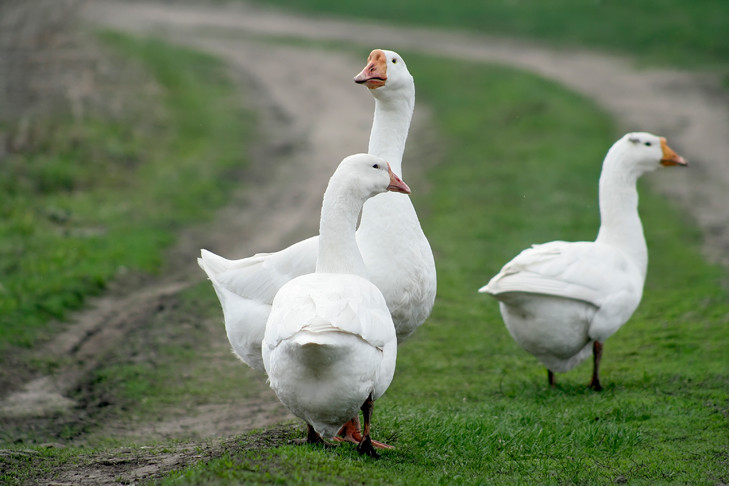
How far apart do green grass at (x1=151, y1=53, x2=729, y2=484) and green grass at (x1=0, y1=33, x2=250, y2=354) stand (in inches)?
158

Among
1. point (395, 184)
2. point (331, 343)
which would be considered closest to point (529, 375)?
point (395, 184)

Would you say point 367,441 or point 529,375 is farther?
point 529,375

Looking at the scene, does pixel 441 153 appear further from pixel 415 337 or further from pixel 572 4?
pixel 572 4

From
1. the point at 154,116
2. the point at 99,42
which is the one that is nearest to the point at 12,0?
the point at 154,116

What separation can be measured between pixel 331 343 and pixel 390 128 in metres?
2.81

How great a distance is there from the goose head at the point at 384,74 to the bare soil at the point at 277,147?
9.39 feet

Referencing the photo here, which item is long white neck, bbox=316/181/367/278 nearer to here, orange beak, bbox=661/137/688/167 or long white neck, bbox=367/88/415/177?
long white neck, bbox=367/88/415/177

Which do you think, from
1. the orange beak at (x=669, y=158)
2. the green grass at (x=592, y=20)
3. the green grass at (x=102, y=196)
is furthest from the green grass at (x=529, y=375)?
the green grass at (x=592, y=20)

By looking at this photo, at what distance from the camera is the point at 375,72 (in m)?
7.04

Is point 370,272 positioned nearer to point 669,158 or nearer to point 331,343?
point 331,343

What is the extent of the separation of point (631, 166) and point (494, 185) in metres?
7.00

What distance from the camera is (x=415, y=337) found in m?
9.82

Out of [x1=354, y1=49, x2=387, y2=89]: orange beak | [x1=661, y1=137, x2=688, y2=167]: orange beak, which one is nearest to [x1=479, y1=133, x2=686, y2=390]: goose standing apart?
[x1=661, y1=137, x2=688, y2=167]: orange beak

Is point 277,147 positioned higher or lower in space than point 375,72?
lower
